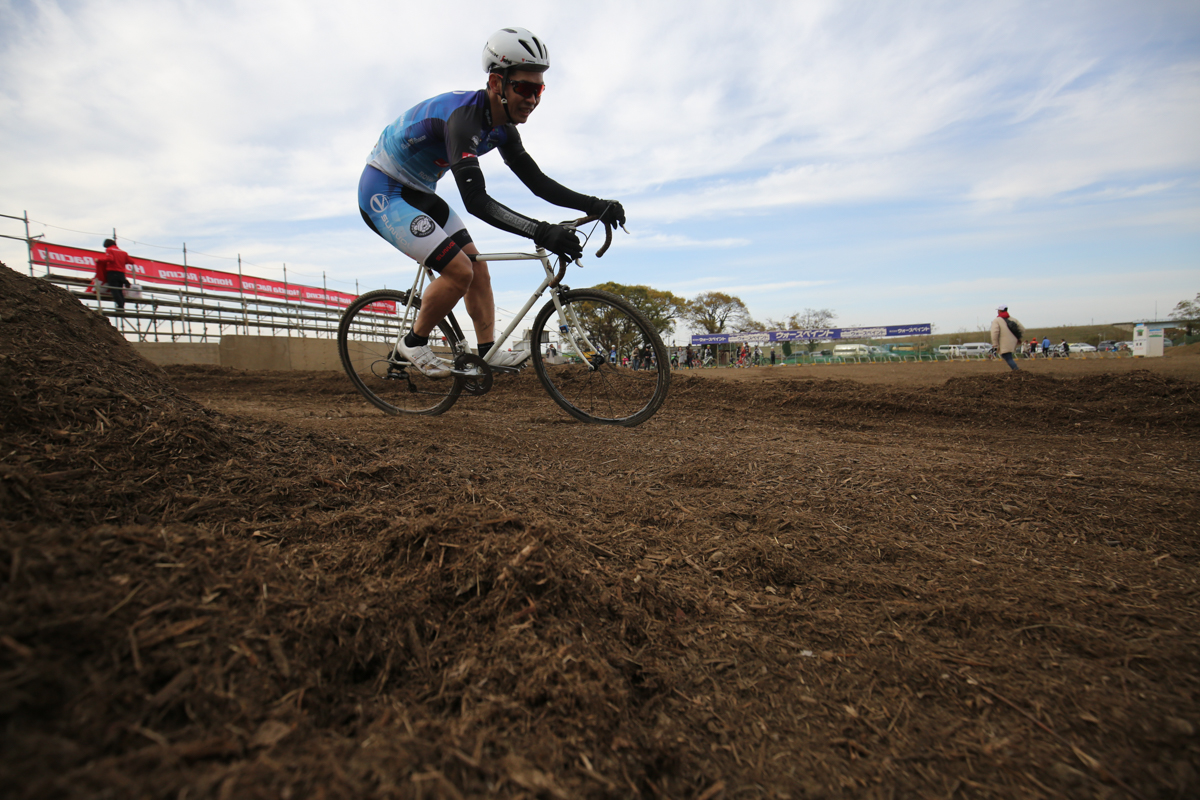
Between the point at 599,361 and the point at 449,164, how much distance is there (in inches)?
64.0

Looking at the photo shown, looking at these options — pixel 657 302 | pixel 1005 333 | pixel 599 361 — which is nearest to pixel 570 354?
pixel 599 361

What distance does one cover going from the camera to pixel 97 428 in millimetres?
1522

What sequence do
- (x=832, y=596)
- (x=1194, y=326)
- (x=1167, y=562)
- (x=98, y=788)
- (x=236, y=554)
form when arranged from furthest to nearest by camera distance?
(x=1194, y=326) < (x=1167, y=562) < (x=832, y=596) < (x=236, y=554) < (x=98, y=788)

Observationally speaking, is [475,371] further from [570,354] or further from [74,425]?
[74,425]

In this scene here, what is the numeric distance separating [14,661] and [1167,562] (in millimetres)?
2686

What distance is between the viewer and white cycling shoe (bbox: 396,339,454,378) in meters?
3.90

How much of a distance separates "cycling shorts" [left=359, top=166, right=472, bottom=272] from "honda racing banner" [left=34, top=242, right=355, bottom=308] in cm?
1361

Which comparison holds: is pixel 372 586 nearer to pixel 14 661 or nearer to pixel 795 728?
pixel 14 661

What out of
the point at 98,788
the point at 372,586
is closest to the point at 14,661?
the point at 98,788

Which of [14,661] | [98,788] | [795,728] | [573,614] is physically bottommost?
[795,728]

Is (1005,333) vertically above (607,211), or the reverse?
(607,211)

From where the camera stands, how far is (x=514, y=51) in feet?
10.4

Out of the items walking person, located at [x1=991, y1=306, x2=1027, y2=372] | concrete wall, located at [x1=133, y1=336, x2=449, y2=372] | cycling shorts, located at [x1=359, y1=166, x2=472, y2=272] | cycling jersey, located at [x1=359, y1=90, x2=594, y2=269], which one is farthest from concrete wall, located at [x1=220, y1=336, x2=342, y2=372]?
walking person, located at [x1=991, y1=306, x2=1027, y2=372]

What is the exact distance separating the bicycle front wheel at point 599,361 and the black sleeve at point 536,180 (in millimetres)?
604
